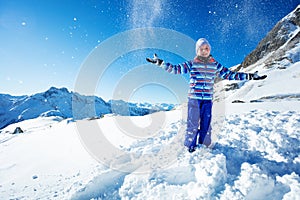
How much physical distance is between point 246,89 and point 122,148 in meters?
32.0

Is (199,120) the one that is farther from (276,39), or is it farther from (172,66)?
(276,39)

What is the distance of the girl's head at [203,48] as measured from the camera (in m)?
3.75

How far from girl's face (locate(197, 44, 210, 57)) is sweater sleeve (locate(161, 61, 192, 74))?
0.27 meters

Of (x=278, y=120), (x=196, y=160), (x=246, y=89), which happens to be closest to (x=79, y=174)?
(x=196, y=160)

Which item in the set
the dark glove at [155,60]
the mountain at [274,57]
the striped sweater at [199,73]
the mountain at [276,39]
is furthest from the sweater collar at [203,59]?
the mountain at [276,39]

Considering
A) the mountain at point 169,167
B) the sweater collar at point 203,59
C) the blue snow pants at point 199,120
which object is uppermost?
the sweater collar at point 203,59

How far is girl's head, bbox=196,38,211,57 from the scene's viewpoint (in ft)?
12.3

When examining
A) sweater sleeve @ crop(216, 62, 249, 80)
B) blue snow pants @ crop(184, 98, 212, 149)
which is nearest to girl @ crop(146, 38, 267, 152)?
blue snow pants @ crop(184, 98, 212, 149)

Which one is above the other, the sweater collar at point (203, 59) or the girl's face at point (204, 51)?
the girl's face at point (204, 51)

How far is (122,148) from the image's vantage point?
423cm

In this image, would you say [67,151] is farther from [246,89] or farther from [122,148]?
[246,89]

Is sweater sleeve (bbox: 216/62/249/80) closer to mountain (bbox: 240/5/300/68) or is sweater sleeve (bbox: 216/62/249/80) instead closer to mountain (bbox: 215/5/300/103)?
mountain (bbox: 215/5/300/103)

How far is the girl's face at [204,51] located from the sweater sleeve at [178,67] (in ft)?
0.89

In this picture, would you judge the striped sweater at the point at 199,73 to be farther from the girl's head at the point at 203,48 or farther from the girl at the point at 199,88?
the girl's head at the point at 203,48
